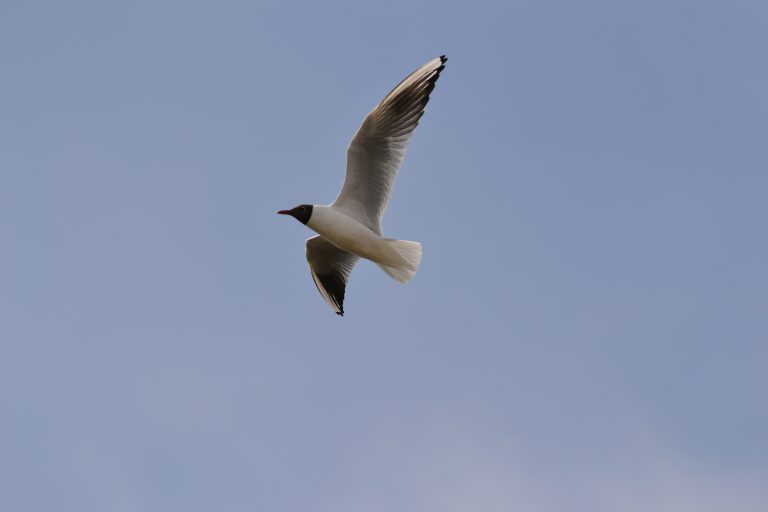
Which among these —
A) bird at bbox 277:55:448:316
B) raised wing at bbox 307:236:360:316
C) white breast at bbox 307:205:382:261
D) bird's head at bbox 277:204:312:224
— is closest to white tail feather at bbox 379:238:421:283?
bird at bbox 277:55:448:316

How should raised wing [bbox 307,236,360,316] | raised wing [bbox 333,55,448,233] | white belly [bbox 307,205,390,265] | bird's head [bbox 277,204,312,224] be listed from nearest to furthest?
raised wing [bbox 333,55,448,233]
white belly [bbox 307,205,390,265]
bird's head [bbox 277,204,312,224]
raised wing [bbox 307,236,360,316]

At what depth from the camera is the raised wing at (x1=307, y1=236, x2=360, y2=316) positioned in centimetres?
1405

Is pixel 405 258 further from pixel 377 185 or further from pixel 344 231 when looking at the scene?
pixel 377 185

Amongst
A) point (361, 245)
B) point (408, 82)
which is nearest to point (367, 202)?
point (361, 245)

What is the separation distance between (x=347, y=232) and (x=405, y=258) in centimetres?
65

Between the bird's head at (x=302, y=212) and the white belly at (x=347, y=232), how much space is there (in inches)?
2.6

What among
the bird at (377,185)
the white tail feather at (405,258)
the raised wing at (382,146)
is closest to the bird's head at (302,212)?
the bird at (377,185)

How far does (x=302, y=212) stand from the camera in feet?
42.2

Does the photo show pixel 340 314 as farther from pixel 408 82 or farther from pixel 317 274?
pixel 408 82

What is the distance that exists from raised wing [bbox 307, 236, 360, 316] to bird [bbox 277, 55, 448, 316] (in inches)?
37.6

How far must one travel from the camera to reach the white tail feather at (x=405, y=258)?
41.4ft

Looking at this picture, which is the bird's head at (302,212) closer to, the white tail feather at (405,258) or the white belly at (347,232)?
the white belly at (347,232)

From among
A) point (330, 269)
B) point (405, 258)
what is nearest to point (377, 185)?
point (405, 258)

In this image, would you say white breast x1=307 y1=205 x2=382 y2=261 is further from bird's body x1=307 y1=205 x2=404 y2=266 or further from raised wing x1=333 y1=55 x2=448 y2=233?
raised wing x1=333 y1=55 x2=448 y2=233
